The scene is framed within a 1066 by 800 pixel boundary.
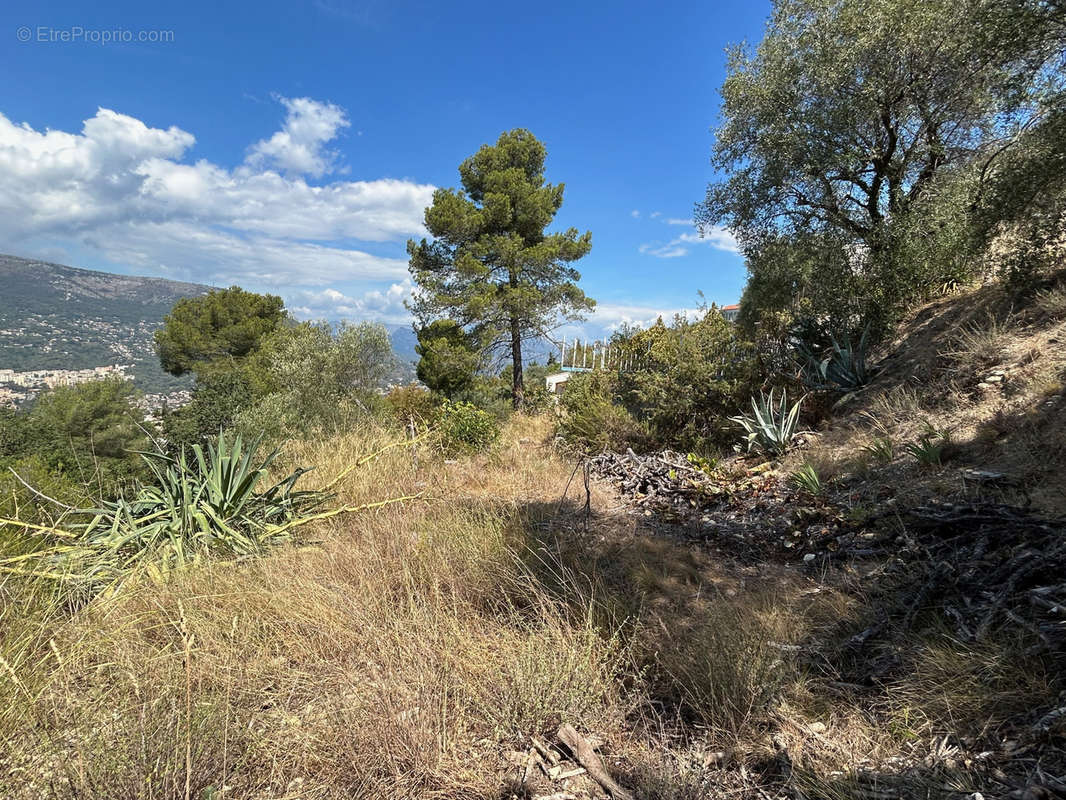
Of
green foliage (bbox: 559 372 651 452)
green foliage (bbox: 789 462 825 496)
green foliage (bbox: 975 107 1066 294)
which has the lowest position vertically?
green foliage (bbox: 789 462 825 496)

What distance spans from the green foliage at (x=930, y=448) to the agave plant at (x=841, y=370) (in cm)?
241

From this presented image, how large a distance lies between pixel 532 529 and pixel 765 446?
375 centimetres

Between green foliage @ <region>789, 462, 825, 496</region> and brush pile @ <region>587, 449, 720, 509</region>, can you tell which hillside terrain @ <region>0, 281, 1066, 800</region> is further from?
brush pile @ <region>587, 449, 720, 509</region>

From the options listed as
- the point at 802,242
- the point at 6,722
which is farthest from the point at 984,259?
the point at 6,722

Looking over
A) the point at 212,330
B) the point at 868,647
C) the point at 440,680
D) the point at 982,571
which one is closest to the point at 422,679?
the point at 440,680

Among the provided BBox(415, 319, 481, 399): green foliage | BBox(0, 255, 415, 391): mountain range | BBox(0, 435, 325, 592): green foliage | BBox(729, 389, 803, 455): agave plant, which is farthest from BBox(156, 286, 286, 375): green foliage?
BBox(729, 389, 803, 455): agave plant

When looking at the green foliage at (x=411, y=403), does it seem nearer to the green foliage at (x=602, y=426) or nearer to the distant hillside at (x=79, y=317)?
the green foliage at (x=602, y=426)

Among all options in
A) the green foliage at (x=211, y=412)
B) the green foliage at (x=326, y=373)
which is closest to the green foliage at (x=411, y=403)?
the green foliage at (x=326, y=373)

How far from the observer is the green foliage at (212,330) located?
26.8 meters

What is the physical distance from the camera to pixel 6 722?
155 cm

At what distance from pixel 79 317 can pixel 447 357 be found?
10641cm

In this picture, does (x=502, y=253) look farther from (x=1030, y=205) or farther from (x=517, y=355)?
(x=1030, y=205)

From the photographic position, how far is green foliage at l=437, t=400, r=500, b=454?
7184 millimetres

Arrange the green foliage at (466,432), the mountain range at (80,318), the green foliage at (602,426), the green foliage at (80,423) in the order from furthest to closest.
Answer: the mountain range at (80,318) < the green foliage at (80,423) < the green foliage at (602,426) < the green foliage at (466,432)
